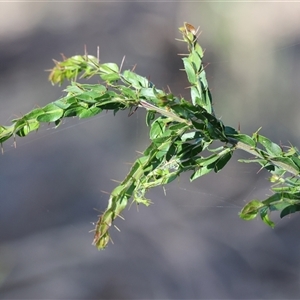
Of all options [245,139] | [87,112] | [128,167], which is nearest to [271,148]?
[245,139]

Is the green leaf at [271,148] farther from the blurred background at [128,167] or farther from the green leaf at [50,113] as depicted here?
the blurred background at [128,167]

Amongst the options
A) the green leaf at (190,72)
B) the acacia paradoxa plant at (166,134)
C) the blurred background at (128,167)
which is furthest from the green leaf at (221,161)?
the blurred background at (128,167)

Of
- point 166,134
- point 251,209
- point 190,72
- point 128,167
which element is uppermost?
point 128,167

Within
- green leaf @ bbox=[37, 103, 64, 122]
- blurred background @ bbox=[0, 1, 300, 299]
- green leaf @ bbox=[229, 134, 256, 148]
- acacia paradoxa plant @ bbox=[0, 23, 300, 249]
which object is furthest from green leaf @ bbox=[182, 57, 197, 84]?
blurred background @ bbox=[0, 1, 300, 299]

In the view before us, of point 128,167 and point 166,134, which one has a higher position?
point 128,167

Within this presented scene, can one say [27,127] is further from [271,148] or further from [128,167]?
[128,167]

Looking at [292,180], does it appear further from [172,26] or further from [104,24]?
[104,24]
